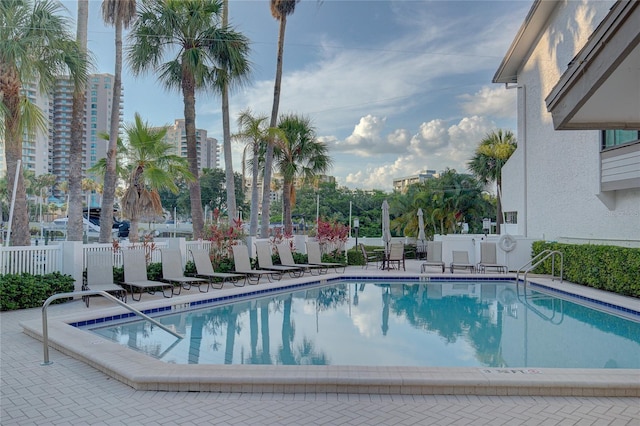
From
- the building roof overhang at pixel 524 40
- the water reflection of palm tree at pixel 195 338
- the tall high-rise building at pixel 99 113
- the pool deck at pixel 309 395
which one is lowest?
the water reflection of palm tree at pixel 195 338

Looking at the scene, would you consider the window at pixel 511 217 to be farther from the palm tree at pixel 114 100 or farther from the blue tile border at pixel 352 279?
the palm tree at pixel 114 100

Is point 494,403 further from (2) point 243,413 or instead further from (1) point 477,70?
(1) point 477,70

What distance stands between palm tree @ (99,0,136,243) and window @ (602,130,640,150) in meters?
12.7

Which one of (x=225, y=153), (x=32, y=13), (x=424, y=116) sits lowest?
(x=225, y=153)

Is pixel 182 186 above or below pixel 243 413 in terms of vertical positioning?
above

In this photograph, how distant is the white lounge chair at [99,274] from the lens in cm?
843

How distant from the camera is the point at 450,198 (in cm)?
2531

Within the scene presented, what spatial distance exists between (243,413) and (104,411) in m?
1.14

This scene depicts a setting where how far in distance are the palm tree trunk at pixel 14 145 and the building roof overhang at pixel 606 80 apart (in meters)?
9.20

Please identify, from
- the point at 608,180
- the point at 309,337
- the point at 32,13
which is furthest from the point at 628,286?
the point at 32,13

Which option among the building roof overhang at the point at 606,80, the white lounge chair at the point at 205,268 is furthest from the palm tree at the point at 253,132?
the building roof overhang at the point at 606,80

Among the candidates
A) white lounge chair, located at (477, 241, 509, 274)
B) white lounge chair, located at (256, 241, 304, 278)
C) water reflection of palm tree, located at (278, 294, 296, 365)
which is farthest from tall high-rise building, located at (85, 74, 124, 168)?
water reflection of palm tree, located at (278, 294, 296, 365)

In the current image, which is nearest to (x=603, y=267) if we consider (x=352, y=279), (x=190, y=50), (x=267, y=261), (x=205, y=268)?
(x=352, y=279)

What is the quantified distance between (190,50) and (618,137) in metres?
11.8
